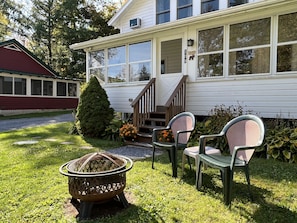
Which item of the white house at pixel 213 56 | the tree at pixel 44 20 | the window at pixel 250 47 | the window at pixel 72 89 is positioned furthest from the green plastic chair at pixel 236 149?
the tree at pixel 44 20

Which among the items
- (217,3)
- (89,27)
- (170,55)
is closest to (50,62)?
(89,27)

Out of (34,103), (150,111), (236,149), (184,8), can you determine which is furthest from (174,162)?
(34,103)

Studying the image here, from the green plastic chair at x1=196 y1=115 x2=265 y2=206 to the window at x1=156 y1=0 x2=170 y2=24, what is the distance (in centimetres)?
743

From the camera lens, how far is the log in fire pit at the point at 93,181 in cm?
264

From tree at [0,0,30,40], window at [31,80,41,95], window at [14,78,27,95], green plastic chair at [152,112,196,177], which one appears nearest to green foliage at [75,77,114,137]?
green plastic chair at [152,112,196,177]

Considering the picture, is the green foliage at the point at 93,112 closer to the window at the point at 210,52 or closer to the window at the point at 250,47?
the window at the point at 210,52

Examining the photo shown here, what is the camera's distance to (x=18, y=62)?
1727 cm

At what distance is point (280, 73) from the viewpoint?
6.04m

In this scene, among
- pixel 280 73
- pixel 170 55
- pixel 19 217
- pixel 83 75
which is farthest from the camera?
pixel 83 75

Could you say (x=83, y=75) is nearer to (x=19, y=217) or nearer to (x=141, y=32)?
(x=141, y=32)

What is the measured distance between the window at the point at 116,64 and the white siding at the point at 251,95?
9.59 feet

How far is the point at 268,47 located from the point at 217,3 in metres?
3.32

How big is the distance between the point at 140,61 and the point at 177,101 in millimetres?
2423

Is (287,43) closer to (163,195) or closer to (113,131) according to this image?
(163,195)
